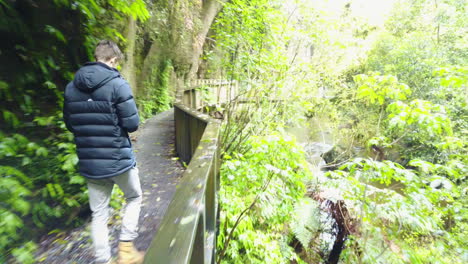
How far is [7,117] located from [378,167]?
4.63 m

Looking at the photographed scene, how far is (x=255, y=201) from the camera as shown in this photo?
4.00m

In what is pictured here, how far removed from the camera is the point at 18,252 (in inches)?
71.2

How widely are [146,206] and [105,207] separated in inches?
51.5

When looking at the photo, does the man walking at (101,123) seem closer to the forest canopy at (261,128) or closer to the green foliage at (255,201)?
the forest canopy at (261,128)

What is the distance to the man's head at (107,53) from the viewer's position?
1.76m

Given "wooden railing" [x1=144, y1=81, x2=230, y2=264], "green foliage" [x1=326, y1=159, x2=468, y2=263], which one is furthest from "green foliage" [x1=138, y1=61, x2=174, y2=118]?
"wooden railing" [x1=144, y1=81, x2=230, y2=264]

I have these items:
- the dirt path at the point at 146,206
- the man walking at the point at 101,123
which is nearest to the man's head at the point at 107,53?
the man walking at the point at 101,123

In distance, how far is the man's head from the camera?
1.76 m

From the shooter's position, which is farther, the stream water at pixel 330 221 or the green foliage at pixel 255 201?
the stream water at pixel 330 221

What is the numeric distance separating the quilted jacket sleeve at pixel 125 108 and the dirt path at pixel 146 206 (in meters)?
1.40

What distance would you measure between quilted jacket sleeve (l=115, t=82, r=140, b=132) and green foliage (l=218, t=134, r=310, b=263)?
220 cm

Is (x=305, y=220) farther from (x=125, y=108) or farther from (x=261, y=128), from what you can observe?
(x=125, y=108)

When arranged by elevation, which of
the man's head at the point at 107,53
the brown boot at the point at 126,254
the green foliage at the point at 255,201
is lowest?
the green foliage at the point at 255,201

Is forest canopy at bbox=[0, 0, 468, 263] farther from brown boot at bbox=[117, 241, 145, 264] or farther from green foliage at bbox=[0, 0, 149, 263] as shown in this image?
brown boot at bbox=[117, 241, 145, 264]
